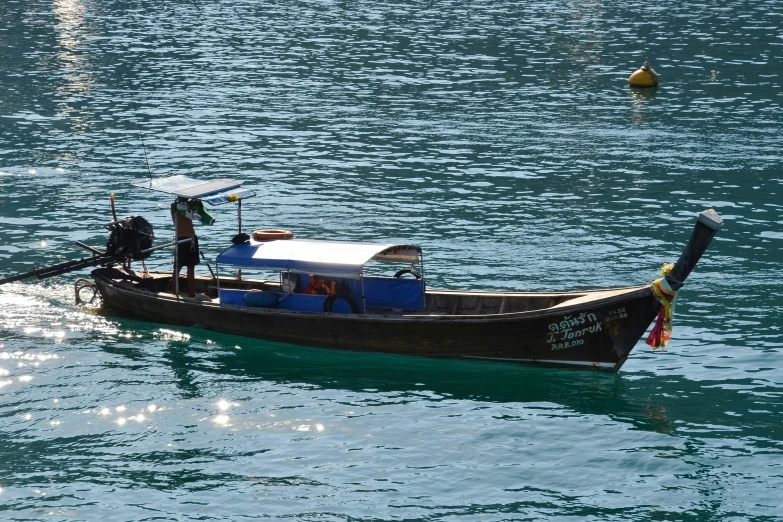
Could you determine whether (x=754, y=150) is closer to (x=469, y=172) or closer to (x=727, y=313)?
(x=469, y=172)

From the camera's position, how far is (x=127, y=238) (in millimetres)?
28375

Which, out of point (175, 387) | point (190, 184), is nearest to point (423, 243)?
point (190, 184)

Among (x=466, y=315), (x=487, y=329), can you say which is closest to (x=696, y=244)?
(x=487, y=329)

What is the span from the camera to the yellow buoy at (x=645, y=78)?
53531mm

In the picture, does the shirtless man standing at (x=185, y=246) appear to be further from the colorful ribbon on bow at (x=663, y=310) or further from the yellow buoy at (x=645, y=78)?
the yellow buoy at (x=645, y=78)

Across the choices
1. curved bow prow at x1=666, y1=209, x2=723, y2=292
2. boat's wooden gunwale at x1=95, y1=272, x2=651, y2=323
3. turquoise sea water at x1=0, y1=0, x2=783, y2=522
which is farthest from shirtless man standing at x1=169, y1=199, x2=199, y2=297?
curved bow prow at x1=666, y1=209, x2=723, y2=292

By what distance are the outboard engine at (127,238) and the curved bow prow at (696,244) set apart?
1317cm

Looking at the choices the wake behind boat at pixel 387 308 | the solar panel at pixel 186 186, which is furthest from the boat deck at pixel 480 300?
the solar panel at pixel 186 186

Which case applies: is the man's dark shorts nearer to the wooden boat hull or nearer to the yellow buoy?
the wooden boat hull

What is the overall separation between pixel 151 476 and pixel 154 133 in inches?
1126

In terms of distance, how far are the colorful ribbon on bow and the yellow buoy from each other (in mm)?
32302

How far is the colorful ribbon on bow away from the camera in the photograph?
73.9 feet

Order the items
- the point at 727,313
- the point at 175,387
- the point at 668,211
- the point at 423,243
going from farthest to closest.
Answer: the point at 668,211
the point at 423,243
the point at 727,313
the point at 175,387

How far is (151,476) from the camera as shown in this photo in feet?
65.5
